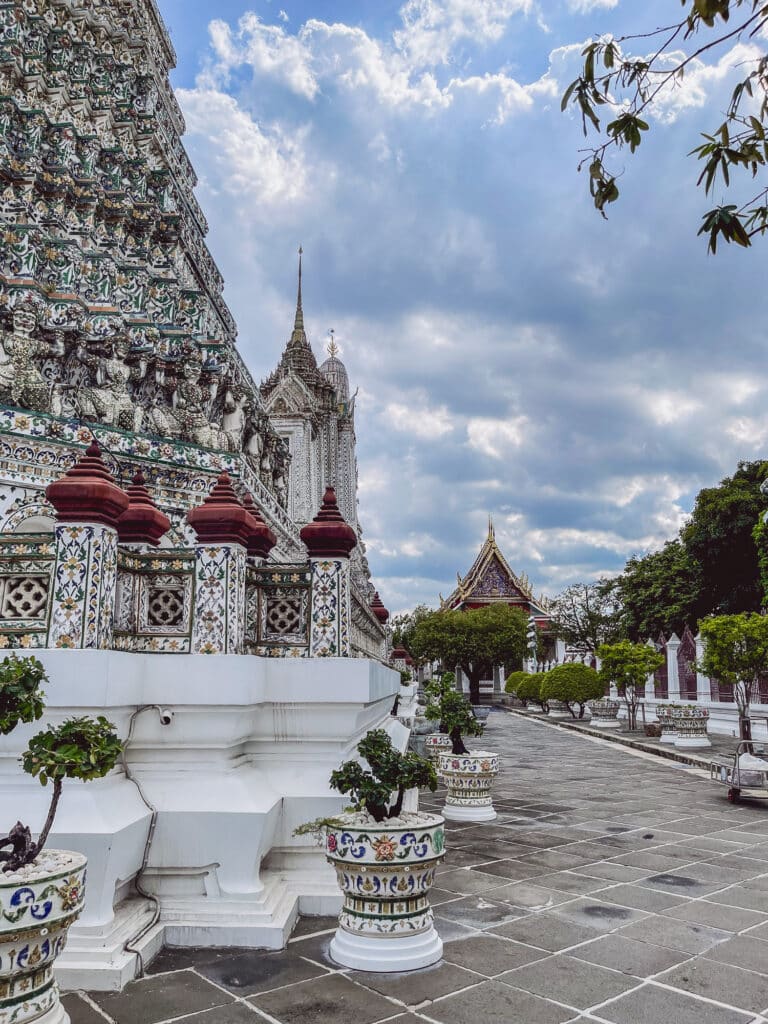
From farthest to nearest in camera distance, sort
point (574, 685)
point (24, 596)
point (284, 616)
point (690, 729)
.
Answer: point (574, 685), point (690, 729), point (284, 616), point (24, 596)

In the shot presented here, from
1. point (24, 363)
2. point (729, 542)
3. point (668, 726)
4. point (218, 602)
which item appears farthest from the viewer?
point (729, 542)

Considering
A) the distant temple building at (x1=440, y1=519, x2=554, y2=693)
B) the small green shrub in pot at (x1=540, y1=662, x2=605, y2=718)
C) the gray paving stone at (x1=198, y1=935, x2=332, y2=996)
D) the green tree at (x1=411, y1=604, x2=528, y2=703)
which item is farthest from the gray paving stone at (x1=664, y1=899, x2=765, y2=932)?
the distant temple building at (x1=440, y1=519, x2=554, y2=693)

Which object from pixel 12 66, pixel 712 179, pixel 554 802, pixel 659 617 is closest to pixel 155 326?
pixel 12 66

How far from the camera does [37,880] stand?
2.94 metres

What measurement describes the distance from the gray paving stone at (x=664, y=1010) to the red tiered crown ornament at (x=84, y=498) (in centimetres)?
344

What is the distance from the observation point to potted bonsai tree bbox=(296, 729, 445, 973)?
3902mm

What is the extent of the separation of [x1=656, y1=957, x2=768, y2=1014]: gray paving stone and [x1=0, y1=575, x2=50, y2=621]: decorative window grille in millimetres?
3685

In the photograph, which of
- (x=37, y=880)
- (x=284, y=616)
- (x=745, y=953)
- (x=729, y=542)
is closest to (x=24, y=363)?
(x=284, y=616)

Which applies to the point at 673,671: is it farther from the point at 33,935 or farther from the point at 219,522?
the point at 33,935

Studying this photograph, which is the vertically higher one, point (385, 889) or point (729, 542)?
point (729, 542)

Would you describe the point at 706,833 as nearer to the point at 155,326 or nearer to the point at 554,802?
the point at 554,802

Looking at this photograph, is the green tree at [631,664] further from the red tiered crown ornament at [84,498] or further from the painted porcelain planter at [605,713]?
the red tiered crown ornament at [84,498]

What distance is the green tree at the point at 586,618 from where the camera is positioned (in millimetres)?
48781

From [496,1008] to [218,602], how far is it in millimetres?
2596
